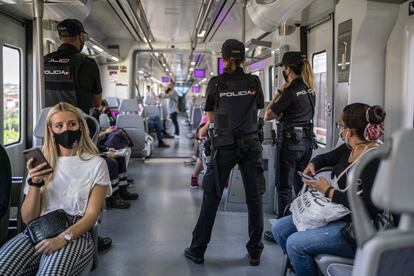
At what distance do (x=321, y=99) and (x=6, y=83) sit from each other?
3.95m

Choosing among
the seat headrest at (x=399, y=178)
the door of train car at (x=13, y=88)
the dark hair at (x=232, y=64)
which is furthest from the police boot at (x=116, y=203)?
the seat headrest at (x=399, y=178)

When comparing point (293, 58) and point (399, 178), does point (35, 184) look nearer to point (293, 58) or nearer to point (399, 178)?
point (399, 178)

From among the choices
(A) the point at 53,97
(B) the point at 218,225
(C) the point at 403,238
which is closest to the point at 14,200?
(A) the point at 53,97

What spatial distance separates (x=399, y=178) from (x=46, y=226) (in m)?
1.80

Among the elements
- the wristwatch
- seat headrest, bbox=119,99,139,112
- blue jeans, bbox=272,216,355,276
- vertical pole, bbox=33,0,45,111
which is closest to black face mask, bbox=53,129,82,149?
the wristwatch

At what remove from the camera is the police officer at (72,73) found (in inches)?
132

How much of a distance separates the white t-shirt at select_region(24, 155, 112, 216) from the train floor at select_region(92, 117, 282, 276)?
0.99 m

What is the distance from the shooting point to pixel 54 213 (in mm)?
2271

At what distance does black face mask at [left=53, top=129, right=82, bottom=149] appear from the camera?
2436mm

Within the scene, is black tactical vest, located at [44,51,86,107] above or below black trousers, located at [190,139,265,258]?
above

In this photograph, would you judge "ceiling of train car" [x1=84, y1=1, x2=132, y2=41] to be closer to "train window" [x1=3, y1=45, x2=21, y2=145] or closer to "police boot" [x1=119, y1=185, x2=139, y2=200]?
"train window" [x1=3, y1=45, x2=21, y2=145]

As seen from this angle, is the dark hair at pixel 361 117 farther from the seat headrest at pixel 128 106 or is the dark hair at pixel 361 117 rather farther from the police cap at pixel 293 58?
the seat headrest at pixel 128 106

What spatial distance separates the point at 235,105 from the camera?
316cm

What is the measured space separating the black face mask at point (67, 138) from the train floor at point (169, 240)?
1.21m
